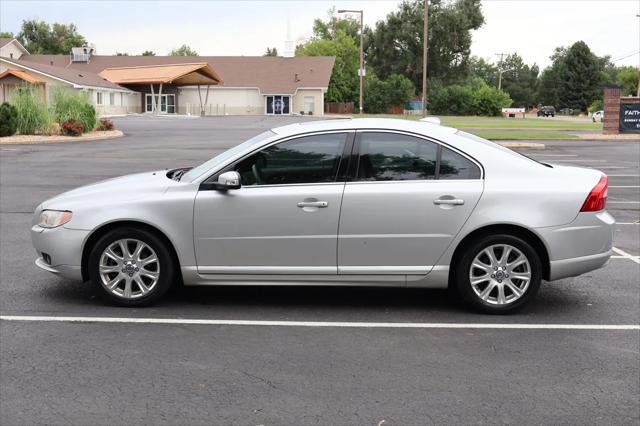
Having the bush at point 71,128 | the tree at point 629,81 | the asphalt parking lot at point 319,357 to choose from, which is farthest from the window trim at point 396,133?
the tree at point 629,81

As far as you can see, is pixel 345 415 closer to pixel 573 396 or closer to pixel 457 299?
pixel 573 396

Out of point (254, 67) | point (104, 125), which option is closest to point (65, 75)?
point (254, 67)

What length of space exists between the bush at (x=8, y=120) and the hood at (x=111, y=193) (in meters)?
25.5

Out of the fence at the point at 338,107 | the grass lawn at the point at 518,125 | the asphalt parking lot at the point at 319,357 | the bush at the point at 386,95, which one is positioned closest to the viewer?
the asphalt parking lot at the point at 319,357

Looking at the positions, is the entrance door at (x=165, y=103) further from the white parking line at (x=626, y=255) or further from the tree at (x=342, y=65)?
the white parking line at (x=626, y=255)

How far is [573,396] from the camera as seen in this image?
446 centimetres

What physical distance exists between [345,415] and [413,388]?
61 centimetres

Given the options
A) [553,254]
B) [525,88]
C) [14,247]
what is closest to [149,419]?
[553,254]

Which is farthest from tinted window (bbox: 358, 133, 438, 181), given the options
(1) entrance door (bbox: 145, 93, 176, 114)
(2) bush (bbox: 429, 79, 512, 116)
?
(2) bush (bbox: 429, 79, 512, 116)

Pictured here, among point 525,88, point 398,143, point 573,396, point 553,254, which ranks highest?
point 525,88

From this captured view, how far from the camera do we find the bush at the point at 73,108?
3297cm

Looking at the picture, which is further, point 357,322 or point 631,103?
point 631,103

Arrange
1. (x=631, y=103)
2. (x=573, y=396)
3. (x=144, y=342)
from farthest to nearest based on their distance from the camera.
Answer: (x=631, y=103)
(x=144, y=342)
(x=573, y=396)

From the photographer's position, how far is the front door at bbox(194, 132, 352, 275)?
6070 mm
